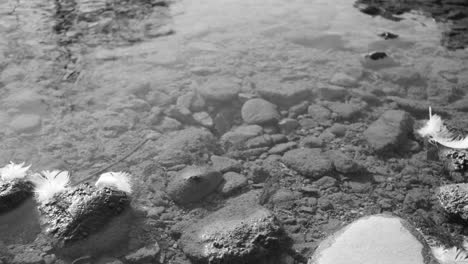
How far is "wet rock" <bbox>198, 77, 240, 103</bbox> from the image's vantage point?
15.5 ft

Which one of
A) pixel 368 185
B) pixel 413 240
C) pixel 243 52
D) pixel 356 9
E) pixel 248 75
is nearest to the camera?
pixel 413 240

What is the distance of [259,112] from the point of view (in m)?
4.43

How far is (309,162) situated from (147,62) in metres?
2.81

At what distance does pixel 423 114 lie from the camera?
175 inches

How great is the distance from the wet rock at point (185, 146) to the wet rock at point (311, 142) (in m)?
0.85

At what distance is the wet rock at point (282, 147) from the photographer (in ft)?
13.0

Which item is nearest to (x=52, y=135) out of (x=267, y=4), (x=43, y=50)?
(x=43, y=50)

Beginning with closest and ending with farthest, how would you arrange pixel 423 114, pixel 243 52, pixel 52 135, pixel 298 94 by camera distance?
pixel 52 135, pixel 423 114, pixel 298 94, pixel 243 52

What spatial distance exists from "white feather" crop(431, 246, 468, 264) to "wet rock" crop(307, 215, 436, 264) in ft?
0.35

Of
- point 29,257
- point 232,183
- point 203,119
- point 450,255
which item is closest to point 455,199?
point 450,255

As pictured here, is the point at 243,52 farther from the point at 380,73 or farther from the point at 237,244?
the point at 237,244

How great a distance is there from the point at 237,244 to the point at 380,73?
3408 millimetres

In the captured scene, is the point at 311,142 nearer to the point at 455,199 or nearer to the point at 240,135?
the point at 240,135

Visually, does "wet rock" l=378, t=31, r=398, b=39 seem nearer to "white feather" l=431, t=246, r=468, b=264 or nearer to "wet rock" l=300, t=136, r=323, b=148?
"wet rock" l=300, t=136, r=323, b=148
